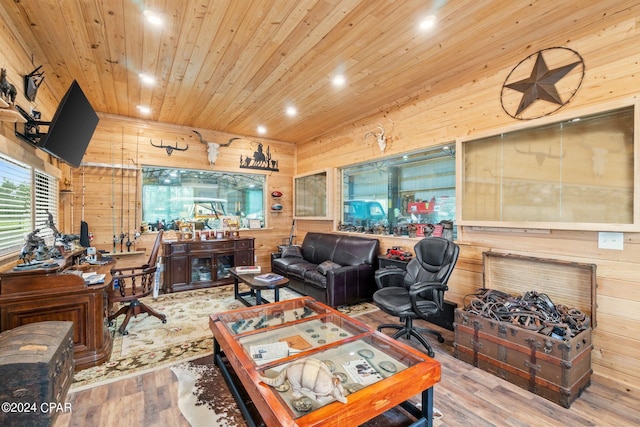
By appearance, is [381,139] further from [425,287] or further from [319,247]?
[425,287]

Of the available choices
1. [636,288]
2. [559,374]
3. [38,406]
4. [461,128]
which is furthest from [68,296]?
[636,288]

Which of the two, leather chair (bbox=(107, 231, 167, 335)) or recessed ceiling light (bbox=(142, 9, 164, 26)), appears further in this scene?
leather chair (bbox=(107, 231, 167, 335))

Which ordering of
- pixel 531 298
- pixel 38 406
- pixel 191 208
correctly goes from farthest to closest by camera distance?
1. pixel 191 208
2. pixel 531 298
3. pixel 38 406

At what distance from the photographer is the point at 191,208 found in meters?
5.68

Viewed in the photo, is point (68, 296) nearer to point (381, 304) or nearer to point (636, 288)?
point (381, 304)

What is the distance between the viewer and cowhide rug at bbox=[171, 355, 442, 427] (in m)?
1.88

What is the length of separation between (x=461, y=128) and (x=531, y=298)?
1.99 m

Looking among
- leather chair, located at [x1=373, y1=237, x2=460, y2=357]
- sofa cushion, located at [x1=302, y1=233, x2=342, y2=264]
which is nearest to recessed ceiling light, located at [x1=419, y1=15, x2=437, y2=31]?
leather chair, located at [x1=373, y1=237, x2=460, y2=357]

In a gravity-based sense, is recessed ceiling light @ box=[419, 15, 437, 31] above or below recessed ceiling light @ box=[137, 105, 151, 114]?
below

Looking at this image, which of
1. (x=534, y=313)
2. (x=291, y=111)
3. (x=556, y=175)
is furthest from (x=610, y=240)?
(x=291, y=111)

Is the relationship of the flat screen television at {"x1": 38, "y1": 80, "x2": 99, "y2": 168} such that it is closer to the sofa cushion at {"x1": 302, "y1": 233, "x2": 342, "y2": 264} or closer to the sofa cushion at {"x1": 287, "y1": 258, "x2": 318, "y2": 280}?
the sofa cushion at {"x1": 287, "y1": 258, "x2": 318, "y2": 280}

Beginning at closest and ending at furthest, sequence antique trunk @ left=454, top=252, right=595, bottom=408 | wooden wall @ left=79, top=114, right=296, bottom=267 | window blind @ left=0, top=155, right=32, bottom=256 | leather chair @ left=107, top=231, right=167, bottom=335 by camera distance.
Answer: antique trunk @ left=454, top=252, right=595, bottom=408 < window blind @ left=0, top=155, right=32, bottom=256 < leather chair @ left=107, top=231, right=167, bottom=335 < wooden wall @ left=79, top=114, right=296, bottom=267

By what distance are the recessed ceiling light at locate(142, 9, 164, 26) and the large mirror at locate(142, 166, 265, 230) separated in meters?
3.39

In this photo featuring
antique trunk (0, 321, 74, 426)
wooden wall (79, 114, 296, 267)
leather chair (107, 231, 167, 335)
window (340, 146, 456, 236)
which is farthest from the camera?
wooden wall (79, 114, 296, 267)
